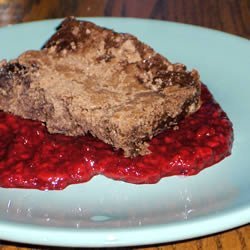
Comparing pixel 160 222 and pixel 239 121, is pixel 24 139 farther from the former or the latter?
pixel 239 121

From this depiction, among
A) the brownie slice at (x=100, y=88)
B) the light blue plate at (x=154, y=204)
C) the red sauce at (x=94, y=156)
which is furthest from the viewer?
the brownie slice at (x=100, y=88)

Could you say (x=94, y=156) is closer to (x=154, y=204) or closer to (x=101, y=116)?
(x=101, y=116)

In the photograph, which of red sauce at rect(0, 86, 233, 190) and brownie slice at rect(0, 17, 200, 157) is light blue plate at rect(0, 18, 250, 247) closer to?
red sauce at rect(0, 86, 233, 190)

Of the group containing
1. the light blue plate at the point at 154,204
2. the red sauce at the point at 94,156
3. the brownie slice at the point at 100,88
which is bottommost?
the light blue plate at the point at 154,204

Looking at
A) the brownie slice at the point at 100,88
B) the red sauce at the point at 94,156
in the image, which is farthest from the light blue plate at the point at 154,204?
the brownie slice at the point at 100,88

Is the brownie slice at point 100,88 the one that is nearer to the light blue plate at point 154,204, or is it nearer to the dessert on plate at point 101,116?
the dessert on plate at point 101,116

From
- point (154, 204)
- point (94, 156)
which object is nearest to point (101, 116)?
point (94, 156)

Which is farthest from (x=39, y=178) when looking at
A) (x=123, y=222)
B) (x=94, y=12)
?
(x=94, y=12)
